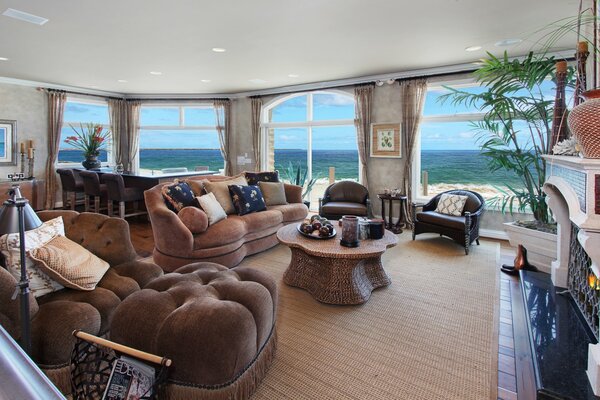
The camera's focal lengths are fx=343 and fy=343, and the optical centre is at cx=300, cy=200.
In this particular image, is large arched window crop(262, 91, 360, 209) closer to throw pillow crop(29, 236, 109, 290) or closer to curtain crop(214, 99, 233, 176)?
curtain crop(214, 99, 233, 176)

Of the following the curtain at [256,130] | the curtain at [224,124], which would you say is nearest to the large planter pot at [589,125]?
the curtain at [256,130]

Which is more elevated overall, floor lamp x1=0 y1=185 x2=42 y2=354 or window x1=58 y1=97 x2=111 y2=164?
window x1=58 y1=97 x2=111 y2=164

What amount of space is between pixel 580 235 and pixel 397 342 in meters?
1.31

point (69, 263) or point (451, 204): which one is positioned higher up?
point (451, 204)

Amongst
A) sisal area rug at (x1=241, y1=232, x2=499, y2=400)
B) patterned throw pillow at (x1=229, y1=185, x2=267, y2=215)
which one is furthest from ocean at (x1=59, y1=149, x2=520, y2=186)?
patterned throw pillow at (x1=229, y1=185, x2=267, y2=215)

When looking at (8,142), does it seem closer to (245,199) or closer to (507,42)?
(245,199)

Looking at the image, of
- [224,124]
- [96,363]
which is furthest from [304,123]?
[96,363]

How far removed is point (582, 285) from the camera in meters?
2.36

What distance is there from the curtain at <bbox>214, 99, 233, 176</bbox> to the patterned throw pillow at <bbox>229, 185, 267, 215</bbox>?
12.8 ft

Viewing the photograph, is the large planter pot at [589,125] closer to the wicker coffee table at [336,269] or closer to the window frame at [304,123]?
the wicker coffee table at [336,269]

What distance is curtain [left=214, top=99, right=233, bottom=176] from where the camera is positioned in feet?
27.3

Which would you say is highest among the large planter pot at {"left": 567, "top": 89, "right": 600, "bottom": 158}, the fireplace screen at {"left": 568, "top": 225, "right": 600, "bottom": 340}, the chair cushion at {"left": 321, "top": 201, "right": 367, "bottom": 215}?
the large planter pot at {"left": 567, "top": 89, "right": 600, "bottom": 158}

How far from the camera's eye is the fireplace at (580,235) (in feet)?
5.57

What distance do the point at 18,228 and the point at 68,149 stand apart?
7515 millimetres
